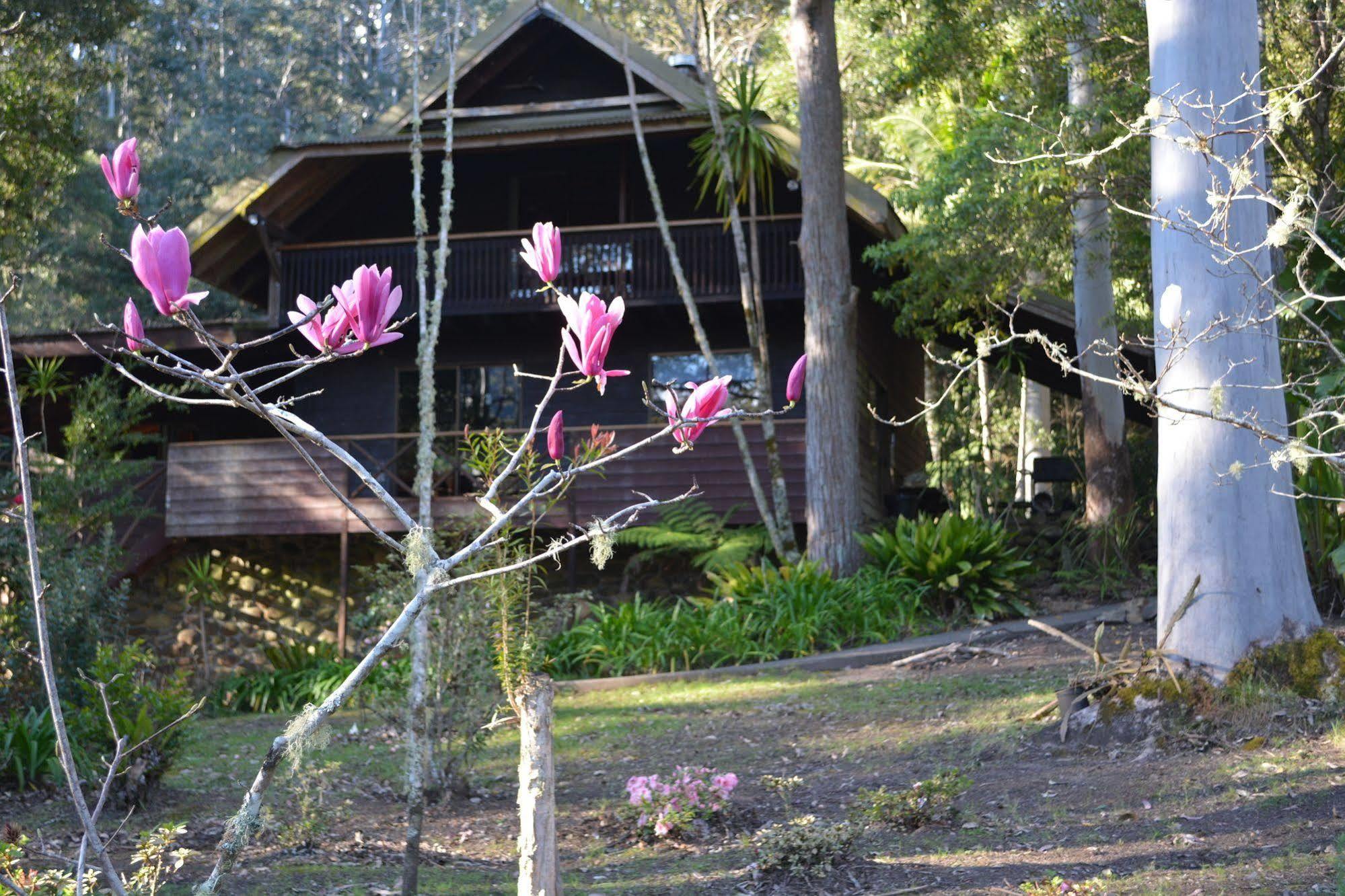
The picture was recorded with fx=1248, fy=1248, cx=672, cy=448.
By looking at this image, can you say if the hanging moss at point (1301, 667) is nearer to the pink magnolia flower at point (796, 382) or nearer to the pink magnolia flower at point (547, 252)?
the pink magnolia flower at point (796, 382)

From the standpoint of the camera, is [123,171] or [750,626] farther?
[750,626]

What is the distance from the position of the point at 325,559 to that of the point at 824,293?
302 inches

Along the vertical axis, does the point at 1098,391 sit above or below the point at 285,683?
above

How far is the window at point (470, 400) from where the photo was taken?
1672cm

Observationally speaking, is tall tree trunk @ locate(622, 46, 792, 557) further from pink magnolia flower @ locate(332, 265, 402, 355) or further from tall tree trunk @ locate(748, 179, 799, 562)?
pink magnolia flower @ locate(332, 265, 402, 355)

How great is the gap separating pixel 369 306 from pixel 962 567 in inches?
425

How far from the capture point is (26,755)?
7227 millimetres

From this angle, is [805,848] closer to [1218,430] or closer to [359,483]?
[1218,430]

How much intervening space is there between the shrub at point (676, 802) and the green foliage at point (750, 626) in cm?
509

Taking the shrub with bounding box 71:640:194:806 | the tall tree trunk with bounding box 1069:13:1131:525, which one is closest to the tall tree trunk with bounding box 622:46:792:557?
the tall tree trunk with bounding box 1069:13:1131:525

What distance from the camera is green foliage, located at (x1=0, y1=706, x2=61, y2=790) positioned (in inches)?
281

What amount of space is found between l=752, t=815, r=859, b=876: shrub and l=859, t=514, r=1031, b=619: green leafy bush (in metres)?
7.06

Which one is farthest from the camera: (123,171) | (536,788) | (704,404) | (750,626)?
(750,626)

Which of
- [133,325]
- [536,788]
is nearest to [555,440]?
[133,325]
